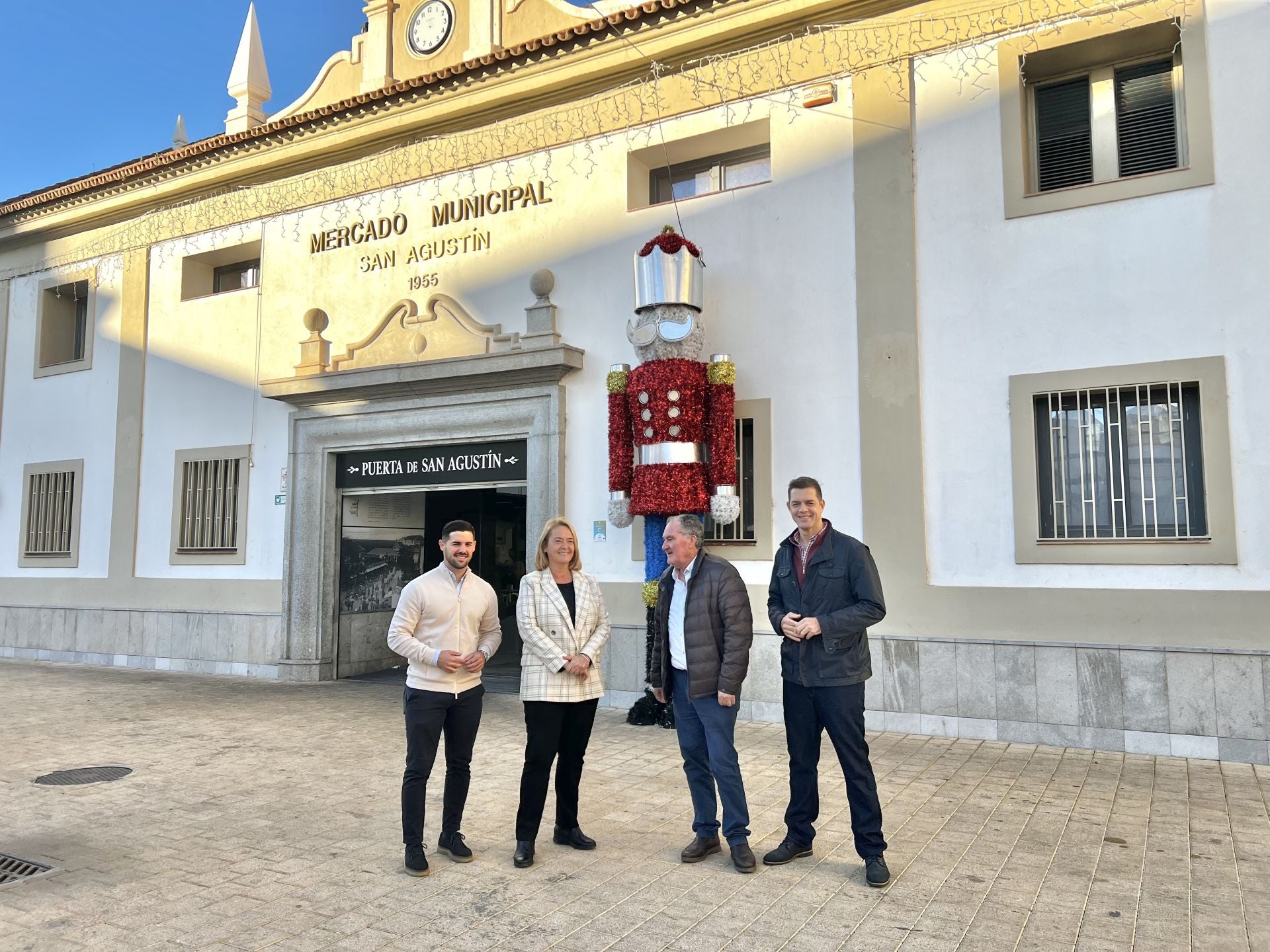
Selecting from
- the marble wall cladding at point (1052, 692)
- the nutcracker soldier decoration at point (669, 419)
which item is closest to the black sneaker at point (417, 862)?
the nutcracker soldier decoration at point (669, 419)

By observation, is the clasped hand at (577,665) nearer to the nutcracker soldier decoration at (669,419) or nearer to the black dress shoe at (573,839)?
the black dress shoe at (573,839)

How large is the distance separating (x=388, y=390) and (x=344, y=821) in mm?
6800

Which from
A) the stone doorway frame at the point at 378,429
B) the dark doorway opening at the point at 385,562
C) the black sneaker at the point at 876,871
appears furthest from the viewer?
the dark doorway opening at the point at 385,562

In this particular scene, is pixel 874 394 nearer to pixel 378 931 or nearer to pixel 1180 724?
pixel 1180 724

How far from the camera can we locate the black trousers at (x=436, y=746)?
480 centimetres

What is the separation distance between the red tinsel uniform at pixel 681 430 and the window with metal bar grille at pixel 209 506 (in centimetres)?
672

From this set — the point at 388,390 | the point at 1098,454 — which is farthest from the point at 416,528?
the point at 1098,454

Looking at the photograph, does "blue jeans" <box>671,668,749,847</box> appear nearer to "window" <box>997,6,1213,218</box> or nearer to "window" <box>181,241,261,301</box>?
"window" <box>997,6,1213,218</box>

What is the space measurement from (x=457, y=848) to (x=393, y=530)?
8.78 m

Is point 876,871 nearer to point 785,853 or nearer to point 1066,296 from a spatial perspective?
point 785,853

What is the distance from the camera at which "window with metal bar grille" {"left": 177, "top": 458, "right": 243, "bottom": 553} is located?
13141mm

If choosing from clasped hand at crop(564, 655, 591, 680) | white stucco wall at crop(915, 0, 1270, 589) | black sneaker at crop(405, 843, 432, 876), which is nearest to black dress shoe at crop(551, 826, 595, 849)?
black sneaker at crop(405, 843, 432, 876)

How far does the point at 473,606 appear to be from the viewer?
505cm

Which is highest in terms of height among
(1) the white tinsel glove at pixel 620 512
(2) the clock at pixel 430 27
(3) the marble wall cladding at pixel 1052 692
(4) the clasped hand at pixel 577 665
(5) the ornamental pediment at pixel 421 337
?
Result: (2) the clock at pixel 430 27
